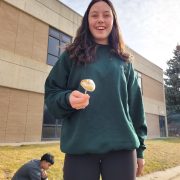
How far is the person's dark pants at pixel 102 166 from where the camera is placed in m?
1.68

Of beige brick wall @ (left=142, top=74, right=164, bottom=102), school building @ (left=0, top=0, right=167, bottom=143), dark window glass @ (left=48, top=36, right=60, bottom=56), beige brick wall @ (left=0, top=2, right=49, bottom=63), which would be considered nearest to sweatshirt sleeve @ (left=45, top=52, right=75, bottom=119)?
school building @ (left=0, top=0, right=167, bottom=143)

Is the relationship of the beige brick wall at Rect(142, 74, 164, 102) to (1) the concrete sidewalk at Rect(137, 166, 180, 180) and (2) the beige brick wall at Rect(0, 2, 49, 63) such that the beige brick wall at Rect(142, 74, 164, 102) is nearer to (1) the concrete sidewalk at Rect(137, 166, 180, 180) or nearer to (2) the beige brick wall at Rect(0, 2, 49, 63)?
(2) the beige brick wall at Rect(0, 2, 49, 63)

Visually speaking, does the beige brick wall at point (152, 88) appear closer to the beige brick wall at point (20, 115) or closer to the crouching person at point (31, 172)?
the beige brick wall at point (20, 115)

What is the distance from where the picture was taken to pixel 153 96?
3241cm

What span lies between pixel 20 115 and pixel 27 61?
3147 mm

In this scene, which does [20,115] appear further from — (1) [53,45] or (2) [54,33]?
(2) [54,33]

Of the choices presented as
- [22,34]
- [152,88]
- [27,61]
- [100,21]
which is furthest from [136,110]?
[152,88]

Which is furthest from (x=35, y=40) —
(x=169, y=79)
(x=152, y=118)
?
(x=169, y=79)

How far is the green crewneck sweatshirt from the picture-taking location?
1714 millimetres

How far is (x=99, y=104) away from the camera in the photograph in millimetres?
1787

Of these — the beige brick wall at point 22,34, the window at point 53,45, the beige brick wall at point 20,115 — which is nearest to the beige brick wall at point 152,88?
the window at point 53,45

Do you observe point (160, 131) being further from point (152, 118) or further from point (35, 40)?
point (35, 40)

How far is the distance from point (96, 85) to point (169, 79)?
42593 millimetres

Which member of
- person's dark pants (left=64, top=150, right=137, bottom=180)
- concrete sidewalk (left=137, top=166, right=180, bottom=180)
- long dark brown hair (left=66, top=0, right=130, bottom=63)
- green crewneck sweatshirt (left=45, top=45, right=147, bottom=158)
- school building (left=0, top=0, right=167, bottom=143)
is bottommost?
concrete sidewalk (left=137, top=166, right=180, bottom=180)
